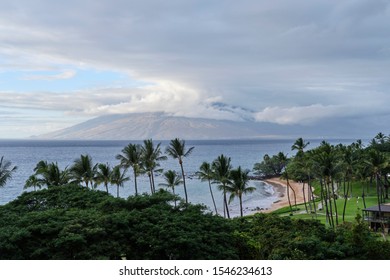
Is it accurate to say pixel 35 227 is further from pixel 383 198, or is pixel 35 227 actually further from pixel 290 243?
pixel 383 198

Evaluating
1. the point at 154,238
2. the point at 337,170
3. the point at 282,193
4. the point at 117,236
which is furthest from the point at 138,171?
the point at 282,193

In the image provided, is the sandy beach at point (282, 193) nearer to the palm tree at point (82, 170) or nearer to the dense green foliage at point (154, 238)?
the palm tree at point (82, 170)

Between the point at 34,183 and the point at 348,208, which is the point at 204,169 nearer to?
the point at 34,183

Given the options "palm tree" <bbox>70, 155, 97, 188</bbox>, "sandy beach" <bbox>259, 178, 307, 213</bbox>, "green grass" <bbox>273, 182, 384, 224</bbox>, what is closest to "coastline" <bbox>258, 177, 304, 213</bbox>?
"sandy beach" <bbox>259, 178, 307, 213</bbox>

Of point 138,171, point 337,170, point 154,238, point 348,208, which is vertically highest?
point 138,171

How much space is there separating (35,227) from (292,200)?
66.7 metres

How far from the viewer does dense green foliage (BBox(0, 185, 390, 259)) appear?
50.3 feet

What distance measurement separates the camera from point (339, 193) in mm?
71812

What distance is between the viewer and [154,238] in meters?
16.5

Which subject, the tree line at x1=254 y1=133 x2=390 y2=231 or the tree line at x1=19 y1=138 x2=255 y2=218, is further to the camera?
the tree line at x1=19 y1=138 x2=255 y2=218

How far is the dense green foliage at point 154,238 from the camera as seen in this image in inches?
604

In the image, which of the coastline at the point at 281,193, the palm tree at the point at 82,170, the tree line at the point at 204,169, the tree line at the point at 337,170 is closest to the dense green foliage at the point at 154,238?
the tree line at the point at 337,170

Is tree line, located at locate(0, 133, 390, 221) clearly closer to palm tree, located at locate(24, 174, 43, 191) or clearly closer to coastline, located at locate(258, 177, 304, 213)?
palm tree, located at locate(24, 174, 43, 191)

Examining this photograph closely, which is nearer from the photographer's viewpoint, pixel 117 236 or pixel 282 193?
pixel 117 236
